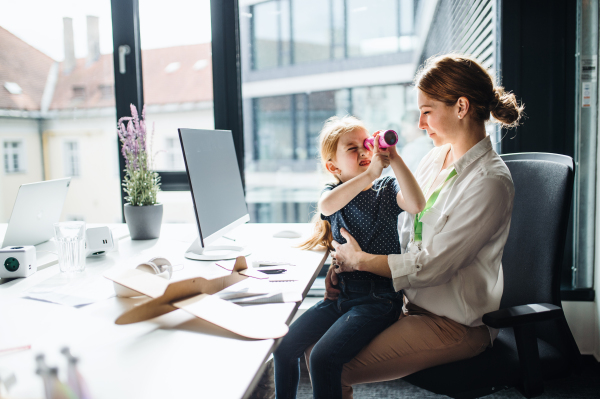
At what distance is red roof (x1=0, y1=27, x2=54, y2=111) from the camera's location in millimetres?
2857

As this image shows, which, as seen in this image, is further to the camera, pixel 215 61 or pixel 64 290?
pixel 215 61

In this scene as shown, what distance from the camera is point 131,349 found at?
86 cm

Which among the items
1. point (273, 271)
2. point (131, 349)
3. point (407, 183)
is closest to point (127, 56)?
point (273, 271)

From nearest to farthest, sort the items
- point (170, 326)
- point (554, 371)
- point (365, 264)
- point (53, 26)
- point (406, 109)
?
1. point (170, 326)
2. point (554, 371)
3. point (365, 264)
4. point (406, 109)
5. point (53, 26)

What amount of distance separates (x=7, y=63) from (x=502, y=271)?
3321 millimetres

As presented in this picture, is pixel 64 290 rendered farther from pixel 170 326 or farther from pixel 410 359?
pixel 410 359

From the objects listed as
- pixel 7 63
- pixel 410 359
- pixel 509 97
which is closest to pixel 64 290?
pixel 410 359

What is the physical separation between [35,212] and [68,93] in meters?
1.43

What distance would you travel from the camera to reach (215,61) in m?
2.47

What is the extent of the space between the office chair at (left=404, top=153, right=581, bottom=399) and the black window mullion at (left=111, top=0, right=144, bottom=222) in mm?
2111

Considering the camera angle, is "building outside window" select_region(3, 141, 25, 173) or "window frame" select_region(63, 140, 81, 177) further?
"building outside window" select_region(3, 141, 25, 173)

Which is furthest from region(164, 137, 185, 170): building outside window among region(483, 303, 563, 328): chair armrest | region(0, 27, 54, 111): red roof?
region(483, 303, 563, 328): chair armrest

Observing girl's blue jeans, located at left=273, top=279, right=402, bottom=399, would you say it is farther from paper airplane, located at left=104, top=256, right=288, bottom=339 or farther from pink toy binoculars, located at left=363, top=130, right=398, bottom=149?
pink toy binoculars, located at left=363, top=130, right=398, bottom=149

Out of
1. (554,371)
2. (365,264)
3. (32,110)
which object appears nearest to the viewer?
(554,371)
